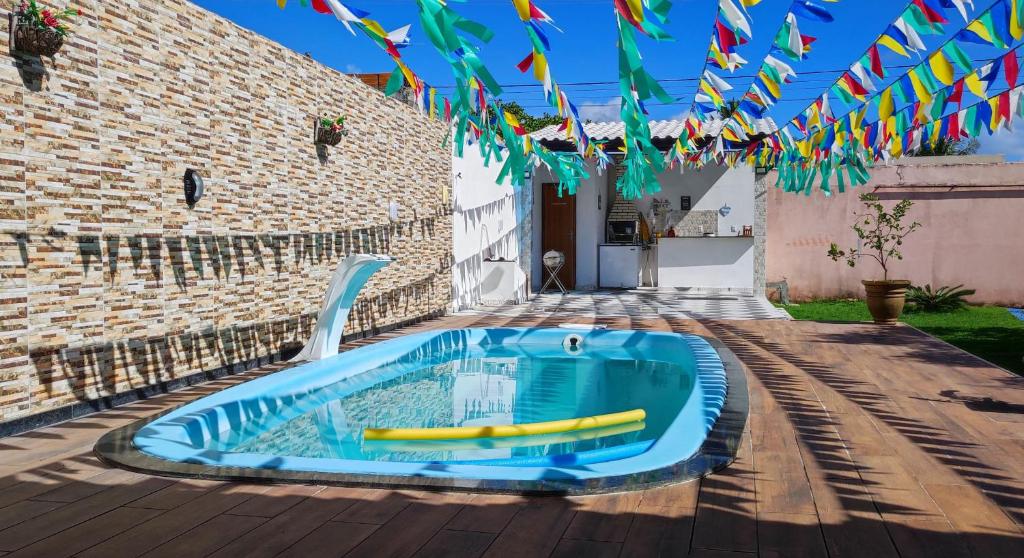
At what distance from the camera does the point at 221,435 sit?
174 inches

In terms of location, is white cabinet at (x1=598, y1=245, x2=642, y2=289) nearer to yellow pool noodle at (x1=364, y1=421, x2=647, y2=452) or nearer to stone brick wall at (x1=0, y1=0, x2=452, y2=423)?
stone brick wall at (x1=0, y1=0, x2=452, y2=423)

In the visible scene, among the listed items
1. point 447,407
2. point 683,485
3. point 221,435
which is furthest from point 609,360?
point 683,485

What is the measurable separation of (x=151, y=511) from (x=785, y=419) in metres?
3.14

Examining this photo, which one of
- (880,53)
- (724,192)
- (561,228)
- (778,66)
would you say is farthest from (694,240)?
(880,53)

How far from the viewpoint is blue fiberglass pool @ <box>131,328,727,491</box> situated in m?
3.25

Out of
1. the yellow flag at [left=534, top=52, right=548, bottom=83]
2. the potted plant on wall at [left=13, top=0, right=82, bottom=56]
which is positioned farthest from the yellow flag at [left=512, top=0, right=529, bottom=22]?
the potted plant on wall at [left=13, top=0, right=82, bottom=56]

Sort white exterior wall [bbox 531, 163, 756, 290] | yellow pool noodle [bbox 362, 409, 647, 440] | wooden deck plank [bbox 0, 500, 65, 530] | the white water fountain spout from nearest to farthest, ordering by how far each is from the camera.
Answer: wooden deck plank [bbox 0, 500, 65, 530] → yellow pool noodle [bbox 362, 409, 647, 440] → the white water fountain spout → white exterior wall [bbox 531, 163, 756, 290]

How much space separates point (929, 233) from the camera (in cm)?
1227

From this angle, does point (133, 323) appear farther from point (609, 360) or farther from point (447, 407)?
point (609, 360)

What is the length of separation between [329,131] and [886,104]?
4558 mm

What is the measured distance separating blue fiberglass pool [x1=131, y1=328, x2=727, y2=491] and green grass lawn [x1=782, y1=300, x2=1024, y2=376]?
262 cm

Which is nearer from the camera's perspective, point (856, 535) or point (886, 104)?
point (856, 535)

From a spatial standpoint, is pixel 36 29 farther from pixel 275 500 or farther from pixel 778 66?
pixel 778 66

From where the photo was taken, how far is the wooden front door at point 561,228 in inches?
547
